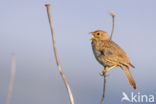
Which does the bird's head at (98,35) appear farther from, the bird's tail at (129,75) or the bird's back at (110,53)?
the bird's tail at (129,75)

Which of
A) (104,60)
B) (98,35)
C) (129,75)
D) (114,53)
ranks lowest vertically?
(129,75)

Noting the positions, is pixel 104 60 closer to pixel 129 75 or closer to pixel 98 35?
pixel 129 75

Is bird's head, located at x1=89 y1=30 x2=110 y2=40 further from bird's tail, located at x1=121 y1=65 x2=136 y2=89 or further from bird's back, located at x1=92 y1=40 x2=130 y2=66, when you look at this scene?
bird's tail, located at x1=121 y1=65 x2=136 y2=89

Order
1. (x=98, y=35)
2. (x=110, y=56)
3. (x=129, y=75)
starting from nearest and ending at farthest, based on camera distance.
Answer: (x=129, y=75) → (x=110, y=56) → (x=98, y=35)

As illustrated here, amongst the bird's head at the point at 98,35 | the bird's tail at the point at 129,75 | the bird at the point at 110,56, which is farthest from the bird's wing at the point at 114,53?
the bird's head at the point at 98,35

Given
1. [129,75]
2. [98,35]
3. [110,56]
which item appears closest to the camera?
[129,75]

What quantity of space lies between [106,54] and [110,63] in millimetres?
220

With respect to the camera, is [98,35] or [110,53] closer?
[110,53]

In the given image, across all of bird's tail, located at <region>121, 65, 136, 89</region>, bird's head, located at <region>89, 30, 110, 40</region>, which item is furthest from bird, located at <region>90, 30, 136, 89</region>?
bird's head, located at <region>89, 30, 110, 40</region>

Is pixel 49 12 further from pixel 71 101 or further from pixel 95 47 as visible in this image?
pixel 95 47

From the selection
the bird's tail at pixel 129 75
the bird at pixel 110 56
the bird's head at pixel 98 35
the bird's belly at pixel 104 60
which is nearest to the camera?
the bird's tail at pixel 129 75

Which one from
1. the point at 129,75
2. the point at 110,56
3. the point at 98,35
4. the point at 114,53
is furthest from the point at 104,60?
the point at 98,35

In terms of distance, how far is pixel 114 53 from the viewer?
20.8 ft

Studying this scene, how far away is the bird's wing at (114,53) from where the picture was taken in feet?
20.3
